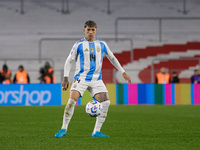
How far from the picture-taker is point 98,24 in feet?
91.0

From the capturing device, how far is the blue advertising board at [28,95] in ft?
61.2

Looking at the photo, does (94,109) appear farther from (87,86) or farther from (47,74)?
(47,74)

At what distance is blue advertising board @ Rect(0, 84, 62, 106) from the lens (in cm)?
1864

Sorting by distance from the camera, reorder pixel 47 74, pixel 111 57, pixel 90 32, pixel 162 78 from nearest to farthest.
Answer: pixel 90 32 → pixel 111 57 → pixel 162 78 → pixel 47 74

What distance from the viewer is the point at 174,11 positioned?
2898cm

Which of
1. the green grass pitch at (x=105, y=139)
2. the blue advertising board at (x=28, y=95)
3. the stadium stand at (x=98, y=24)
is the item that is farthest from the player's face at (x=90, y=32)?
the stadium stand at (x=98, y=24)

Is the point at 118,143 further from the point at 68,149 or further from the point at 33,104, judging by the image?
the point at 33,104

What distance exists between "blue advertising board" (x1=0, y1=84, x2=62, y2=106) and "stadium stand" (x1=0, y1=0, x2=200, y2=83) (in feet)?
20.8

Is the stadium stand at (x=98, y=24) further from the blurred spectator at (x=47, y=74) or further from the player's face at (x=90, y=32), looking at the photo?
the player's face at (x=90, y=32)

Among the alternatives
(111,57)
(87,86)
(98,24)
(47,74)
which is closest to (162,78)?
(47,74)

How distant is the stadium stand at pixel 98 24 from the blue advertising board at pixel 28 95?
635 centimetres

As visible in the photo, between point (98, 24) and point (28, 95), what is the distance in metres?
10.1

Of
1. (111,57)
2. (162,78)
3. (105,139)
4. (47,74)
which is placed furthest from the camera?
(47,74)

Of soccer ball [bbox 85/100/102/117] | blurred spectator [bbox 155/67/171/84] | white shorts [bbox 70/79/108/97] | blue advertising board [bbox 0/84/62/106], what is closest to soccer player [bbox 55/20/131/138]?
white shorts [bbox 70/79/108/97]
